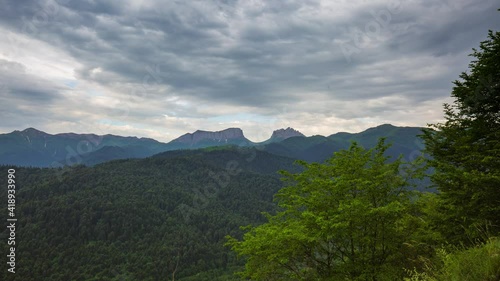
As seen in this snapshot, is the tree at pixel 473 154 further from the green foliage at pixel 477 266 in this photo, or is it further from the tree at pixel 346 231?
the green foliage at pixel 477 266

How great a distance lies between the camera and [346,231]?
1588cm

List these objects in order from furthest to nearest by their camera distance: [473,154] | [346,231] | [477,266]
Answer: [346,231] < [473,154] < [477,266]

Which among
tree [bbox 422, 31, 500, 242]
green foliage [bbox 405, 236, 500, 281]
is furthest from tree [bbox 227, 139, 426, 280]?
green foliage [bbox 405, 236, 500, 281]

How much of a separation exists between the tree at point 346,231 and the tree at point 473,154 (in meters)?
2.30

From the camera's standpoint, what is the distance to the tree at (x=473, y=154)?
12984 mm


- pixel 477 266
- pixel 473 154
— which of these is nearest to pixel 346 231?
pixel 473 154

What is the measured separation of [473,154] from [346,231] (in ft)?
22.0

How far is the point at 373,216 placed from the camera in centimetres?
1594

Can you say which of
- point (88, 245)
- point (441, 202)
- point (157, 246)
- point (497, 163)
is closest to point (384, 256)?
point (441, 202)

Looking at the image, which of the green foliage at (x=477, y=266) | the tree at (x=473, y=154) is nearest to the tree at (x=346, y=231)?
the tree at (x=473, y=154)

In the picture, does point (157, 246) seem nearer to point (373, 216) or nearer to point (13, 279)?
point (13, 279)

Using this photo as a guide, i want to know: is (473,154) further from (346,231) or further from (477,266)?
(477,266)

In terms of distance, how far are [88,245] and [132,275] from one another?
178 ft

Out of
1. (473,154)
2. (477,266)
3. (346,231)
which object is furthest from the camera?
(346,231)
